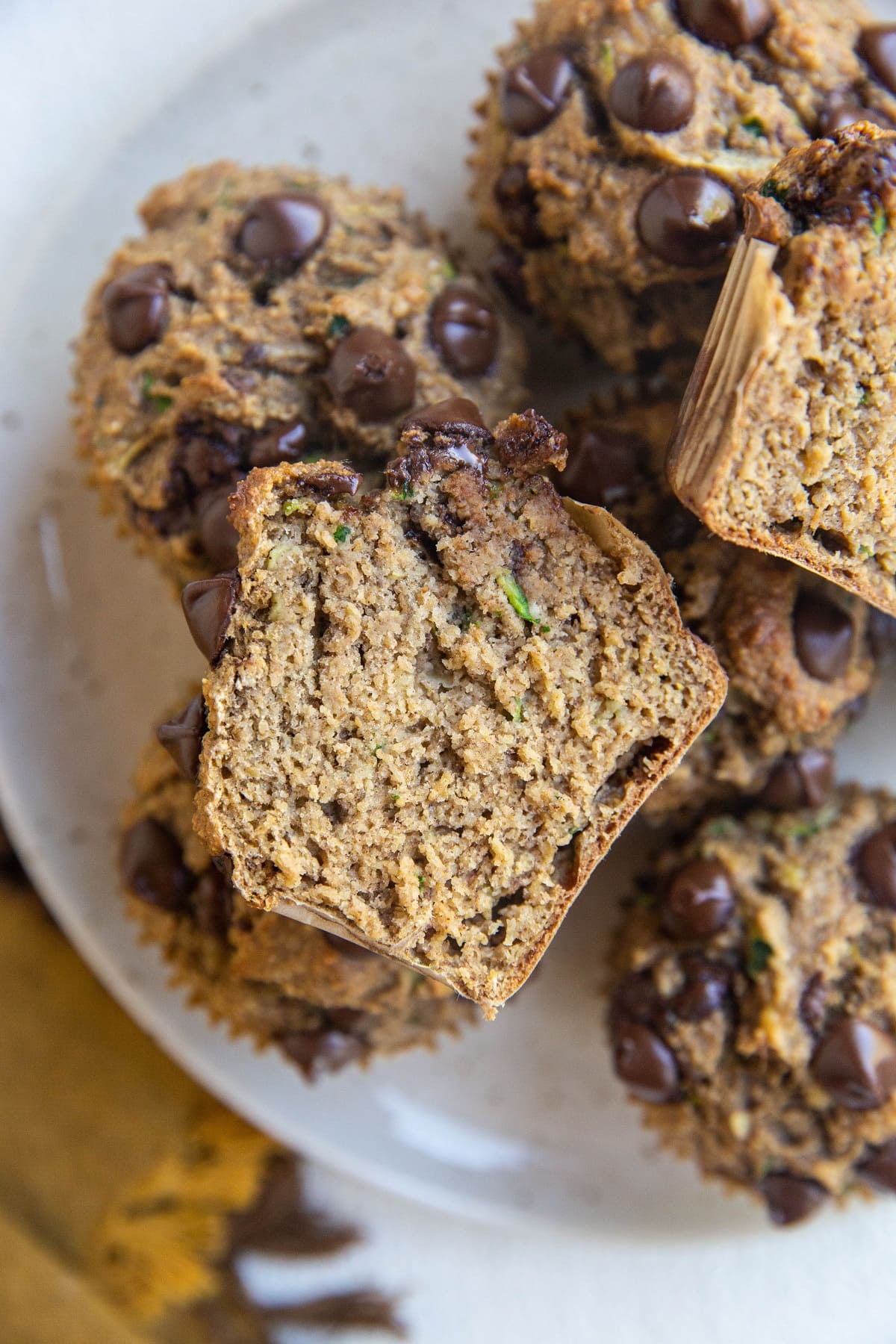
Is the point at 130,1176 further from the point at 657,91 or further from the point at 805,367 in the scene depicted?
the point at 657,91

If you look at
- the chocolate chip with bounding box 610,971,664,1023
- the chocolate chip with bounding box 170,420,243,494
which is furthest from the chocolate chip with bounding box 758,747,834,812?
the chocolate chip with bounding box 170,420,243,494

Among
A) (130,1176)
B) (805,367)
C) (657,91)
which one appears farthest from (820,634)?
(130,1176)

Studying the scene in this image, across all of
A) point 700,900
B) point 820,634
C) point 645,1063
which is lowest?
point 645,1063

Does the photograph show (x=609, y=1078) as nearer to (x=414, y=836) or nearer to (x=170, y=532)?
(x=414, y=836)

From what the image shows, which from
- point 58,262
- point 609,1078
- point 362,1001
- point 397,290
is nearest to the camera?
point 397,290

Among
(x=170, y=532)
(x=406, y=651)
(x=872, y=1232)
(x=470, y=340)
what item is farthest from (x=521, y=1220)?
(x=470, y=340)

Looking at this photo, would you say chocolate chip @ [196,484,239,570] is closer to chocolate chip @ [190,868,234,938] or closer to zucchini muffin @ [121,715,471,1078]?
zucchini muffin @ [121,715,471,1078]

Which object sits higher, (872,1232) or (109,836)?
(109,836)
